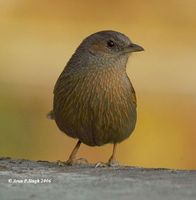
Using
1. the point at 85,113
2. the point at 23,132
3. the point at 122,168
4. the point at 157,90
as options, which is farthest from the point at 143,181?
the point at 157,90

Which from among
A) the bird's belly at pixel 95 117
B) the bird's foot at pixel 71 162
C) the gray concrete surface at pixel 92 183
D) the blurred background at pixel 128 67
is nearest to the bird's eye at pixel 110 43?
the bird's belly at pixel 95 117

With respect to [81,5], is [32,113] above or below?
below

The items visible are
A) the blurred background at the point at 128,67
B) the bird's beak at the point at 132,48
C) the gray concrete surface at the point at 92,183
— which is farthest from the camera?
the blurred background at the point at 128,67

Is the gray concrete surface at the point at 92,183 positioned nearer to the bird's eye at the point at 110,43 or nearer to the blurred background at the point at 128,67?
the bird's eye at the point at 110,43

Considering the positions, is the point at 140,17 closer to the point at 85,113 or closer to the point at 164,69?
the point at 164,69

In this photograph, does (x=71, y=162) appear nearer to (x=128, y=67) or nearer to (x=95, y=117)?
(x=95, y=117)

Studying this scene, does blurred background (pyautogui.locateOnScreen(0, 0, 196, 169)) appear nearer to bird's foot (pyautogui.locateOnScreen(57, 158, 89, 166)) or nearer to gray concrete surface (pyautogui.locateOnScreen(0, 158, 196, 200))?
bird's foot (pyautogui.locateOnScreen(57, 158, 89, 166))
